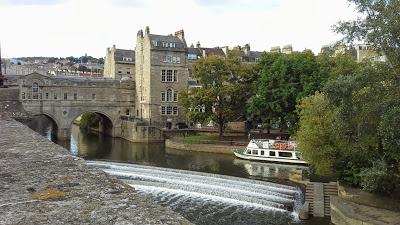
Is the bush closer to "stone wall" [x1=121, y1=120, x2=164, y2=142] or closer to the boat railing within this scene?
the boat railing

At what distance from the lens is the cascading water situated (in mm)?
24641

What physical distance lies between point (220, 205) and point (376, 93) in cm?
1111

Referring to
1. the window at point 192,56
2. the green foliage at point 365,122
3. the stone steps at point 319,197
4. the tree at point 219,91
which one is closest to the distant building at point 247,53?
the window at point 192,56

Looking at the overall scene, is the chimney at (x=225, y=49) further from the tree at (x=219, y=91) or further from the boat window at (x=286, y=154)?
the boat window at (x=286, y=154)

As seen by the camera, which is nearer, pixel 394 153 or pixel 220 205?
pixel 394 153

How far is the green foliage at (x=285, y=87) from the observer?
49.2m

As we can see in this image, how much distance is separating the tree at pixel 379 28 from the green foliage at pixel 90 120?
63.7 m

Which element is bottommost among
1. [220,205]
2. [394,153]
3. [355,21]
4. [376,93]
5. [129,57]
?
[220,205]

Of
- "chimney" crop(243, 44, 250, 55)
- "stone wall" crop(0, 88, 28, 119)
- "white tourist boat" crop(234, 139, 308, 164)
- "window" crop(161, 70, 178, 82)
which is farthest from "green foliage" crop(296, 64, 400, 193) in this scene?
"chimney" crop(243, 44, 250, 55)

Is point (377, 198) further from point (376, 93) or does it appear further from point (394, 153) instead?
point (376, 93)

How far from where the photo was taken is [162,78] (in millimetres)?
67938

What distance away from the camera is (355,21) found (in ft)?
68.2

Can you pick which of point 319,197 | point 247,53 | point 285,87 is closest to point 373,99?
point 319,197

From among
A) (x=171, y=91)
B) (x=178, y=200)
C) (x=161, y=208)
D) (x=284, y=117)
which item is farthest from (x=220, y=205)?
(x=171, y=91)
